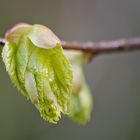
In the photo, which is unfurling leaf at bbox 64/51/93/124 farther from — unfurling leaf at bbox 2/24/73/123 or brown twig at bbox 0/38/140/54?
unfurling leaf at bbox 2/24/73/123

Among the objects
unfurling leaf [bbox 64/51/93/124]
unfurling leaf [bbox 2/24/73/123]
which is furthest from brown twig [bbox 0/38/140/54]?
unfurling leaf [bbox 2/24/73/123]

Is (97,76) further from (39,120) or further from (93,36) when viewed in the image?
(39,120)

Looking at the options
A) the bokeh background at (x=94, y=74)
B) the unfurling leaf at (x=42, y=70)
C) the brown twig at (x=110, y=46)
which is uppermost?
the unfurling leaf at (x=42, y=70)

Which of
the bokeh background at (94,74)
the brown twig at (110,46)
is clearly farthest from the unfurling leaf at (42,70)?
the bokeh background at (94,74)

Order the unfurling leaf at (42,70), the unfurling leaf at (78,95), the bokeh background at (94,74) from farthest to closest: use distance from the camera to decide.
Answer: the bokeh background at (94,74) → the unfurling leaf at (78,95) → the unfurling leaf at (42,70)

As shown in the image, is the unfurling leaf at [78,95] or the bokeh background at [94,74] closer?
the unfurling leaf at [78,95]

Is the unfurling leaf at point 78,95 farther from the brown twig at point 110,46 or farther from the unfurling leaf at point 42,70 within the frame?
the unfurling leaf at point 42,70

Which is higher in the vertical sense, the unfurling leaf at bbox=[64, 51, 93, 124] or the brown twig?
the brown twig
